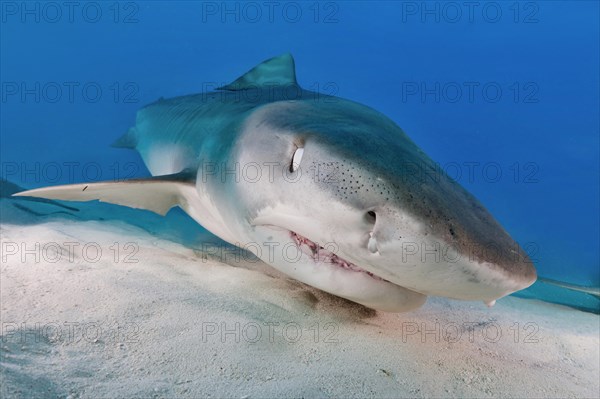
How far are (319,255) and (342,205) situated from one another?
0.54 metres

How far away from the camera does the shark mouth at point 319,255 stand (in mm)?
1930

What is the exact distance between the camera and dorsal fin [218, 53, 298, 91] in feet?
15.1

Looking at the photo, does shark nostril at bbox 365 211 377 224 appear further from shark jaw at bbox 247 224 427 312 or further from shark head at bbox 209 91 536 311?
shark jaw at bbox 247 224 427 312

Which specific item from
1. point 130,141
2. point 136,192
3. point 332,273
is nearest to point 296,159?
point 332,273

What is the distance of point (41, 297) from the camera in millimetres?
2027

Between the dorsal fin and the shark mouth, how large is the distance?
3.01 meters

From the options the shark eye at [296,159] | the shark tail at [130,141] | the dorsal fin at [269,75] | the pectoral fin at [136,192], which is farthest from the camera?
the shark tail at [130,141]

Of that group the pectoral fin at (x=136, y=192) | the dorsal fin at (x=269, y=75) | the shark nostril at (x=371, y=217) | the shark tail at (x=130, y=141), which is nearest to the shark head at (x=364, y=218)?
the shark nostril at (x=371, y=217)

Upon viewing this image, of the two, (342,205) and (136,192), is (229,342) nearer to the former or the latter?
(342,205)

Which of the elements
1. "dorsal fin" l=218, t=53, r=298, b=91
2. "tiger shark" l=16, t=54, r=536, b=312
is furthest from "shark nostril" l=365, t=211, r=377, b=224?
"dorsal fin" l=218, t=53, r=298, b=91

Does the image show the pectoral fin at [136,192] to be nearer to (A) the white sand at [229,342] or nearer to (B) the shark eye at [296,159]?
(A) the white sand at [229,342]

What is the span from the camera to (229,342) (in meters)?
1.85

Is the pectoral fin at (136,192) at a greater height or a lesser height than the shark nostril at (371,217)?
greater

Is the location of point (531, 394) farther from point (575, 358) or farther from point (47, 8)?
point (47, 8)
